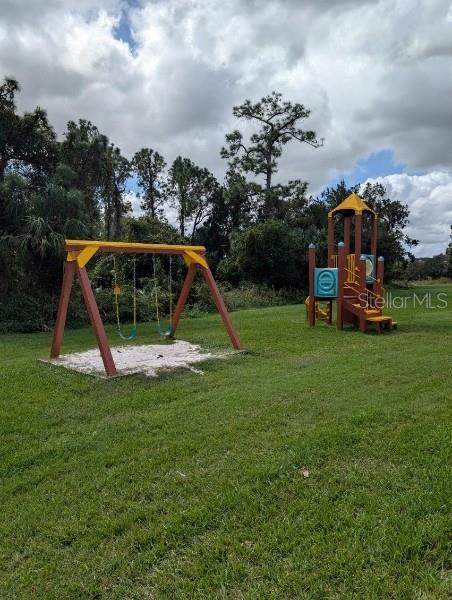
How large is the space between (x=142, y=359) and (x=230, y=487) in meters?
4.77

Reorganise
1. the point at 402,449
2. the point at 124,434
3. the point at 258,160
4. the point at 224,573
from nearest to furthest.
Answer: the point at 224,573 < the point at 402,449 < the point at 124,434 < the point at 258,160

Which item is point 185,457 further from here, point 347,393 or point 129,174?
point 129,174

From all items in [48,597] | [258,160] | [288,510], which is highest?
[258,160]

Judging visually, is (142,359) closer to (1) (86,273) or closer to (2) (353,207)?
(1) (86,273)

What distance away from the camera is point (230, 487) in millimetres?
3227

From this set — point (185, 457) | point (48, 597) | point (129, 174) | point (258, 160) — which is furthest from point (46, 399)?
point (129, 174)

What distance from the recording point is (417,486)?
3018 millimetres

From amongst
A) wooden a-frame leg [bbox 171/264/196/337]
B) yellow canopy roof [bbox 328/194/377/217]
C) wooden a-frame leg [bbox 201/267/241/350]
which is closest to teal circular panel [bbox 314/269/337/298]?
yellow canopy roof [bbox 328/194/377/217]

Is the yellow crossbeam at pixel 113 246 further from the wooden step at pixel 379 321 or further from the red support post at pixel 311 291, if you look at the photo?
the wooden step at pixel 379 321

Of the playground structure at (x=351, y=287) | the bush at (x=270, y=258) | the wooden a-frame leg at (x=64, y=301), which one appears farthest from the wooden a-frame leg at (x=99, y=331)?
the bush at (x=270, y=258)

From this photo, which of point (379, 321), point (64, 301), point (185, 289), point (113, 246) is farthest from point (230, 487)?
point (379, 321)

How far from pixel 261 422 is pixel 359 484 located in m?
1.42

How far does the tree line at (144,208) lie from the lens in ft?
46.2

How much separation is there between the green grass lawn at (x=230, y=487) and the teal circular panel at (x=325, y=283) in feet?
18.8
